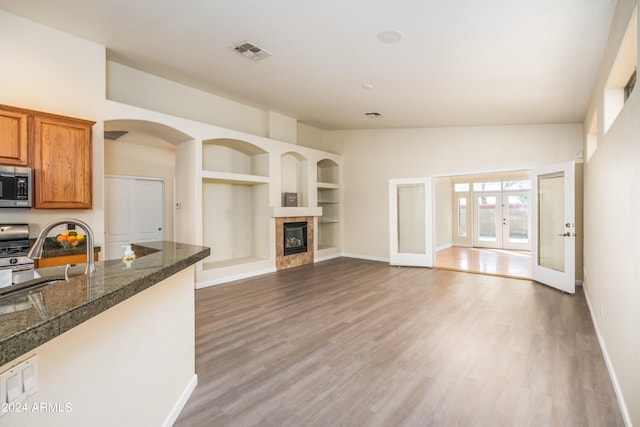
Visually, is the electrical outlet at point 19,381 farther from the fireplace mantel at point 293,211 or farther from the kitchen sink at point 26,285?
the fireplace mantel at point 293,211

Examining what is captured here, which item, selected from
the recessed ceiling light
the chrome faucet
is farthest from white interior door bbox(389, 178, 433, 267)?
the chrome faucet

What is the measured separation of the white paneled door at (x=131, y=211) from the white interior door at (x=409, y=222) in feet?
16.7

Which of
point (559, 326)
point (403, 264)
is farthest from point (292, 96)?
point (559, 326)

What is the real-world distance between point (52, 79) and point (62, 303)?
3.90 metres

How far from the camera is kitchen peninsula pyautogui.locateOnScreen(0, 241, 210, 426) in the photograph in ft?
2.88

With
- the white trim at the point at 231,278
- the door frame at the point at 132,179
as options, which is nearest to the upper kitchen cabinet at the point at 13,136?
the white trim at the point at 231,278

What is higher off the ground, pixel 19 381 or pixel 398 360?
pixel 19 381

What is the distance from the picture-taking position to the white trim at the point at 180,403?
Answer: 6.07 ft

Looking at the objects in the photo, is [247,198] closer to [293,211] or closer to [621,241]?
[293,211]

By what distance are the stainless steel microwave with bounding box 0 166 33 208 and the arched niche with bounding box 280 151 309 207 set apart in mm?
4400

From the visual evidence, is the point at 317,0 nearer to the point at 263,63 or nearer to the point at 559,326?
the point at 263,63

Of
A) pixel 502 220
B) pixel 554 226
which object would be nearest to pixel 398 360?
pixel 554 226

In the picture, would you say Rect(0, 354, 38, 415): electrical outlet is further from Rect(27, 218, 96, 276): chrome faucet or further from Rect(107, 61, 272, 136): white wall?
Rect(107, 61, 272, 136): white wall

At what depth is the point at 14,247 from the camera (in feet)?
10.3
